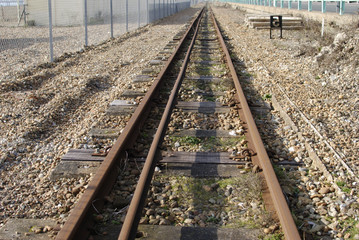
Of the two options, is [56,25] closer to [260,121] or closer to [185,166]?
[260,121]

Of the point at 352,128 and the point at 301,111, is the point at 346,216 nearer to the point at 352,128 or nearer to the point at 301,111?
the point at 352,128

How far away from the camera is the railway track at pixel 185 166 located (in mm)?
3168

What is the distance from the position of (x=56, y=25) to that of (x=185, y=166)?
864 inches

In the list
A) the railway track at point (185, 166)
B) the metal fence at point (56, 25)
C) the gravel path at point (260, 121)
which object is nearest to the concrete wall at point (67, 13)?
the metal fence at point (56, 25)

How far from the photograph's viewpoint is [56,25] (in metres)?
24.2

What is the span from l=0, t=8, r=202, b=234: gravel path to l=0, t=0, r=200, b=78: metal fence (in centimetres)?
149

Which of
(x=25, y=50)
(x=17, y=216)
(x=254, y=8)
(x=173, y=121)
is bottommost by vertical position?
(x=17, y=216)

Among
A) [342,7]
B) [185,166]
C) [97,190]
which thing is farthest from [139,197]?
[342,7]

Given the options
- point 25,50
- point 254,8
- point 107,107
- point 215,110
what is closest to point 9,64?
point 25,50

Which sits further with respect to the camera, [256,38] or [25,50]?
[256,38]

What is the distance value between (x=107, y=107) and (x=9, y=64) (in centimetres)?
596

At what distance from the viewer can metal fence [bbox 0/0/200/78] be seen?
12.5 meters

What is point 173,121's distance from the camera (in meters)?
5.77

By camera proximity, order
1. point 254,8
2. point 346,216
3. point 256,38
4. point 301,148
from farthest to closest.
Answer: point 254,8 → point 256,38 → point 301,148 → point 346,216
